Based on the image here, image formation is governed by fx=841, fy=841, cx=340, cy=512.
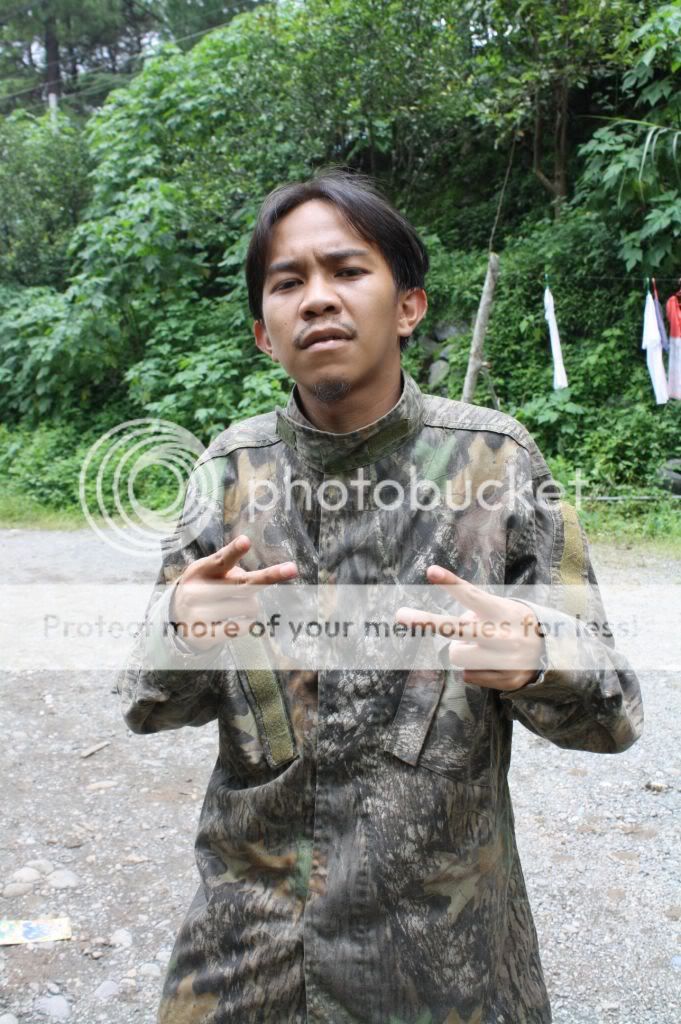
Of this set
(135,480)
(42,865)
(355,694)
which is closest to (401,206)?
(135,480)

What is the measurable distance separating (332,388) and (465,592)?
39 cm

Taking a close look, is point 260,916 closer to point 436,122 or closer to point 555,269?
point 555,269

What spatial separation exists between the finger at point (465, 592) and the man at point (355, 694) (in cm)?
8

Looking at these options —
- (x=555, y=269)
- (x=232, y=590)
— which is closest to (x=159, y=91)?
(x=555, y=269)

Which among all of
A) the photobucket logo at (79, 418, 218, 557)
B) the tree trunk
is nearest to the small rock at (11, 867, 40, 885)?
the photobucket logo at (79, 418, 218, 557)

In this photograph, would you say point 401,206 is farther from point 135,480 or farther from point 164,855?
point 164,855

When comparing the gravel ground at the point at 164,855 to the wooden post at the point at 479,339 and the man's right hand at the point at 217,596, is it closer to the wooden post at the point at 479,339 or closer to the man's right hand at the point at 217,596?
the man's right hand at the point at 217,596

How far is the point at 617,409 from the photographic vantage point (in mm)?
7750

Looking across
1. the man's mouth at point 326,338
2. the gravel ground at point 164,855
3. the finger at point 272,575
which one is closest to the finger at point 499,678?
the finger at point 272,575

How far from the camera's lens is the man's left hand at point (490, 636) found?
102cm

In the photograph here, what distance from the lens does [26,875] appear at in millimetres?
2650

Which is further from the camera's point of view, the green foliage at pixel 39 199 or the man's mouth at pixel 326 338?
the green foliage at pixel 39 199

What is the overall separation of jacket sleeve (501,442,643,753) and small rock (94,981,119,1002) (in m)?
1.56

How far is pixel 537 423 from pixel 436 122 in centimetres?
389
